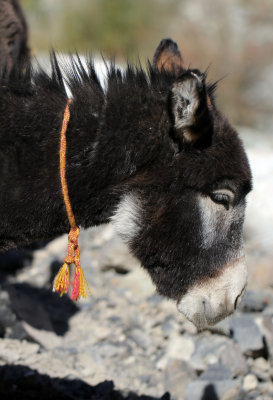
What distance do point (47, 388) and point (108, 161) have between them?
1830mm

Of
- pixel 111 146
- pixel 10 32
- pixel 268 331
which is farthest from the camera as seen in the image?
pixel 10 32

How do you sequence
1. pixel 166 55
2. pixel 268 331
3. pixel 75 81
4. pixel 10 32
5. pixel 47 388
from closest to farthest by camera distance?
pixel 75 81 → pixel 166 55 → pixel 47 388 → pixel 268 331 → pixel 10 32

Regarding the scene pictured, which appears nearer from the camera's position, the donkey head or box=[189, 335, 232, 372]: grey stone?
the donkey head

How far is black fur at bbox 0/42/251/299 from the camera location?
2463mm

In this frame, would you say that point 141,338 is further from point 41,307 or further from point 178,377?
point 41,307

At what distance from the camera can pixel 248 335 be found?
4113mm

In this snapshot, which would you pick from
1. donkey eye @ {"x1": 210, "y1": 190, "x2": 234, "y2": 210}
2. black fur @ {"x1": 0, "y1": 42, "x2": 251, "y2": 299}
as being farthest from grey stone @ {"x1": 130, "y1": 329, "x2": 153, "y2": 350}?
donkey eye @ {"x1": 210, "y1": 190, "x2": 234, "y2": 210}

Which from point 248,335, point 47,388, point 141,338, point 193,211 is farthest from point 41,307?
point 193,211

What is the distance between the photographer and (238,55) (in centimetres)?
1117

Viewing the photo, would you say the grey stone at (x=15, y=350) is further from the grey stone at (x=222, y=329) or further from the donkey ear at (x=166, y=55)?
the donkey ear at (x=166, y=55)

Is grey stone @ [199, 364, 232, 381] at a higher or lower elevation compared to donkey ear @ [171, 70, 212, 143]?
lower

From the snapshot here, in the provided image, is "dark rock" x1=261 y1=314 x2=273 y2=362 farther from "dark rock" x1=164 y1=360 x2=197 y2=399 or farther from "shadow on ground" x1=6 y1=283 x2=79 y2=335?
"shadow on ground" x1=6 y1=283 x2=79 y2=335

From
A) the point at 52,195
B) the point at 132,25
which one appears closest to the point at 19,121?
the point at 52,195

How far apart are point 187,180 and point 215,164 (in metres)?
0.16
